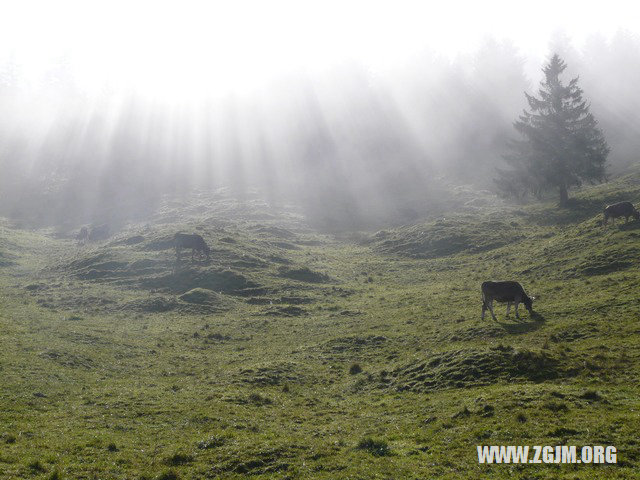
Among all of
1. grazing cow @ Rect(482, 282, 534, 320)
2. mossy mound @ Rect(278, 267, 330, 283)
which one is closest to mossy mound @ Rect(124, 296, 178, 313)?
mossy mound @ Rect(278, 267, 330, 283)

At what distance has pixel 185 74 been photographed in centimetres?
18525

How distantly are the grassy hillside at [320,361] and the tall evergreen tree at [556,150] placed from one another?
24.7 feet

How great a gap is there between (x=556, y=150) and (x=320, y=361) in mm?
57798

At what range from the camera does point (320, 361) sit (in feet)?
98.1

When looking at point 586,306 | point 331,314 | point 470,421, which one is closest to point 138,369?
point 331,314

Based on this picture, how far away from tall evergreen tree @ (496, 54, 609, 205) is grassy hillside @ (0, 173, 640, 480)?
24.7 feet

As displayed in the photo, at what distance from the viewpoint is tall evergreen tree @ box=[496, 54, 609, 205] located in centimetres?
6750

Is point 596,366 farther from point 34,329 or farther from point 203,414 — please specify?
point 34,329

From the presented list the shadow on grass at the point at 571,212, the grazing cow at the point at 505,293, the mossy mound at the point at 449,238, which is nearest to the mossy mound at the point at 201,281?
the mossy mound at the point at 449,238

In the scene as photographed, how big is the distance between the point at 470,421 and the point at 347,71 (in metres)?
161

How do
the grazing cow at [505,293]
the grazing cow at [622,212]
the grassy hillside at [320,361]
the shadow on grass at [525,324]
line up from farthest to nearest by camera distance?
the grazing cow at [622,212], the grazing cow at [505,293], the shadow on grass at [525,324], the grassy hillside at [320,361]

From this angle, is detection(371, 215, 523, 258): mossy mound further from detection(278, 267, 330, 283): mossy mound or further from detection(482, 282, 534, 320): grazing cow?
detection(482, 282, 534, 320): grazing cow

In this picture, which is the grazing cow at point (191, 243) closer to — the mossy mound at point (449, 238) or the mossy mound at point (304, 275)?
the mossy mound at point (304, 275)

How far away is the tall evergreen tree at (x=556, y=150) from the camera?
221 ft
